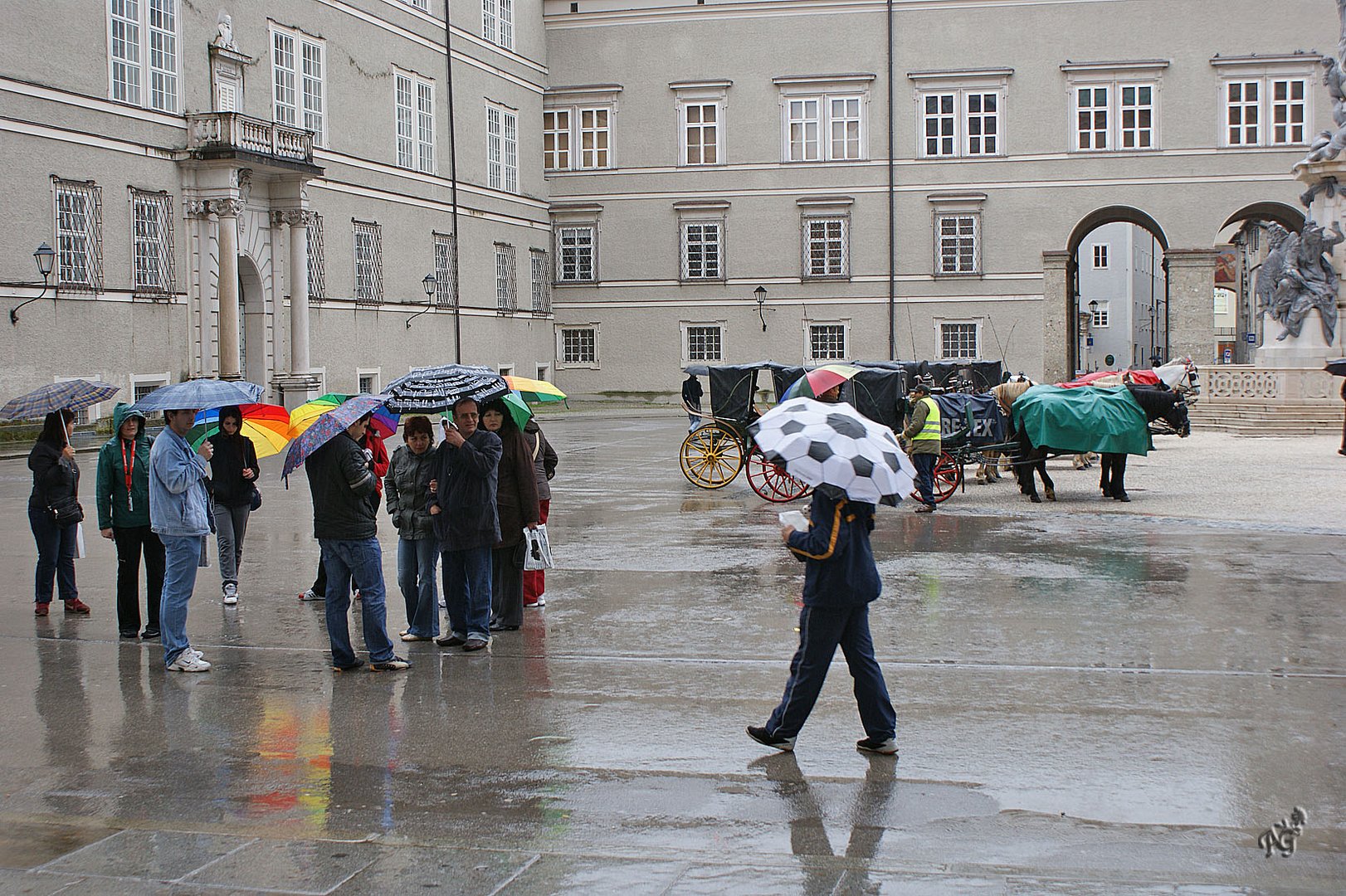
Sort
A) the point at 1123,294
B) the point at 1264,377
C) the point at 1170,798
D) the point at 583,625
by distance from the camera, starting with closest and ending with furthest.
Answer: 1. the point at 1170,798
2. the point at 583,625
3. the point at 1264,377
4. the point at 1123,294

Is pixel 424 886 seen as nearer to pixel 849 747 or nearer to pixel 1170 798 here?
pixel 849 747

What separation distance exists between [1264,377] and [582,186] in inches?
1075

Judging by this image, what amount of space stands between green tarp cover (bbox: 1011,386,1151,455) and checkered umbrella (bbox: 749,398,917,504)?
11.7 m

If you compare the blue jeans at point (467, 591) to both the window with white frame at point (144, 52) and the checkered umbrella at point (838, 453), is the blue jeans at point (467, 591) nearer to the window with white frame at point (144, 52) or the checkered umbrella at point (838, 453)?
the checkered umbrella at point (838, 453)

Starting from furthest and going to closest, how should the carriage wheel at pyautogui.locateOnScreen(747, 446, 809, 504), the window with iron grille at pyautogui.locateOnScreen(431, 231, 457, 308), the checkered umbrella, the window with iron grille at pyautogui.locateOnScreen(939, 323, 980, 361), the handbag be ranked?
the window with iron grille at pyautogui.locateOnScreen(939, 323, 980, 361), the window with iron grille at pyautogui.locateOnScreen(431, 231, 457, 308), the carriage wheel at pyautogui.locateOnScreen(747, 446, 809, 504), the handbag, the checkered umbrella

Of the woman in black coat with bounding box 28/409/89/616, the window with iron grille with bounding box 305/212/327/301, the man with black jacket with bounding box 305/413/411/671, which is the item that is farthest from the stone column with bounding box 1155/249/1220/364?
the man with black jacket with bounding box 305/413/411/671

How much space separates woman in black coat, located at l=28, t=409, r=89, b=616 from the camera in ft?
37.2

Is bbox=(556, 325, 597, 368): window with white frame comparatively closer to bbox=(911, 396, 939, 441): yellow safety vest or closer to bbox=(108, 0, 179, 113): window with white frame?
bbox=(108, 0, 179, 113): window with white frame

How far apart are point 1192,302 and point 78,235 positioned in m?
34.5

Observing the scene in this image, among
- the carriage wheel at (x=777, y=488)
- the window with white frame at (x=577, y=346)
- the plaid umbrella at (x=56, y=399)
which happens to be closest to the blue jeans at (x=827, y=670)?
the plaid umbrella at (x=56, y=399)

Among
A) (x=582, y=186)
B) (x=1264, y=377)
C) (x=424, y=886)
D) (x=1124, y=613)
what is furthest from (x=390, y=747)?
(x=582, y=186)

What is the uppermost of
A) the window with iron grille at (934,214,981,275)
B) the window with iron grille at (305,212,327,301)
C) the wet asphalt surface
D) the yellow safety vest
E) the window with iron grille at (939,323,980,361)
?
the window with iron grille at (934,214,981,275)

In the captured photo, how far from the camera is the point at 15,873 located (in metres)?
5.54

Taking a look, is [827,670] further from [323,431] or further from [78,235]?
[78,235]
